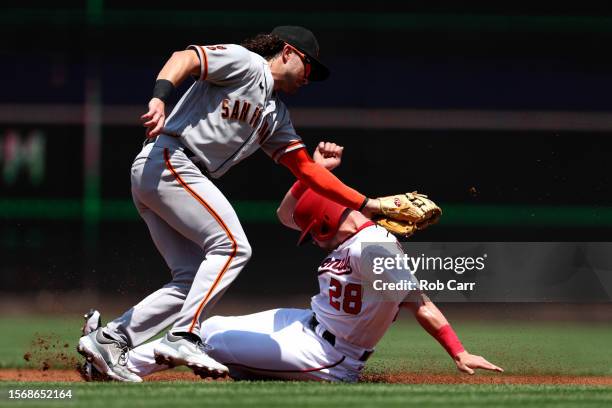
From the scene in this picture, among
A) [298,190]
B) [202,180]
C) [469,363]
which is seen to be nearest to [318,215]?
[298,190]

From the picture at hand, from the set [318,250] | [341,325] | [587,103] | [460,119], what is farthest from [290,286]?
[341,325]

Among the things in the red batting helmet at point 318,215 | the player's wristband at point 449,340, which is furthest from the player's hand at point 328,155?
the player's wristband at point 449,340

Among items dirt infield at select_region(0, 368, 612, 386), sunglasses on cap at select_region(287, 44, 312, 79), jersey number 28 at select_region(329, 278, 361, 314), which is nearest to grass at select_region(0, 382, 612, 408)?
jersey number 28 at select_region(329, 278, 361, 314)

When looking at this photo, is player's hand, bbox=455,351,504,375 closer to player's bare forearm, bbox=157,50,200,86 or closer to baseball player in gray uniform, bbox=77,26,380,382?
baseball player in gray uniform, bbox=77,26,380,382

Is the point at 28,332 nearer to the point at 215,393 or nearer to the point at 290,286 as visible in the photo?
the point at 290,286

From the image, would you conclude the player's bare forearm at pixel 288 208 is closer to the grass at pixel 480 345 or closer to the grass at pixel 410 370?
the grass at pixel 410 370

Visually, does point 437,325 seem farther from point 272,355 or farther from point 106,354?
point 106,354
